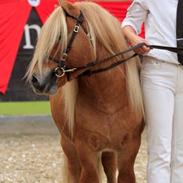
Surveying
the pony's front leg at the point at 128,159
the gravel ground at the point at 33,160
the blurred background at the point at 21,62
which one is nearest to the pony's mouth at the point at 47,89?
the pony's front leg at the point at 128,159

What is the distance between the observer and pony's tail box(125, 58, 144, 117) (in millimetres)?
3059

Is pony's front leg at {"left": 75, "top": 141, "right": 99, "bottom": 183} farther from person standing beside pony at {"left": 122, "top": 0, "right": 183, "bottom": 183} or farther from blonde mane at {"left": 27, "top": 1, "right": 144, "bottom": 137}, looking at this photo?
person standing beside pony at {"left": 122, "top": 0, "right": 183, "bottom": 183}

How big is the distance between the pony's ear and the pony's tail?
1.65 ft

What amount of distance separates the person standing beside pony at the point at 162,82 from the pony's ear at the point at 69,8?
1.32ft

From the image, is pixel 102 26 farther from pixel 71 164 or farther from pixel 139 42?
pixel 71 164

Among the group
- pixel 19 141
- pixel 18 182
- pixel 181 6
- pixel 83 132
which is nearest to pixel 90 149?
pixel 83 132

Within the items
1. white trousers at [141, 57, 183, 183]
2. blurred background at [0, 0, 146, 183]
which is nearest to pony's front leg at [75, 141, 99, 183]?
white trousers at [141, 57, 183, 183]

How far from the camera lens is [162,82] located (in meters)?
2.96

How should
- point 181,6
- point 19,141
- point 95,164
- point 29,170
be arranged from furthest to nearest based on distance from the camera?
point 19,141
point 29,170
point 95,164
point 181,6

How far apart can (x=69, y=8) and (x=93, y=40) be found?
0.69 feet

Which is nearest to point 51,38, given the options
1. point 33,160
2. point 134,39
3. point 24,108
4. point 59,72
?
point 59,72

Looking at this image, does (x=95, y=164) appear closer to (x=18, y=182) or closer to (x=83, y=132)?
(x=83, y=132)

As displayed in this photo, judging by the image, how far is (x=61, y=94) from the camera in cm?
351

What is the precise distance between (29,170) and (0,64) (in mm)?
1855
